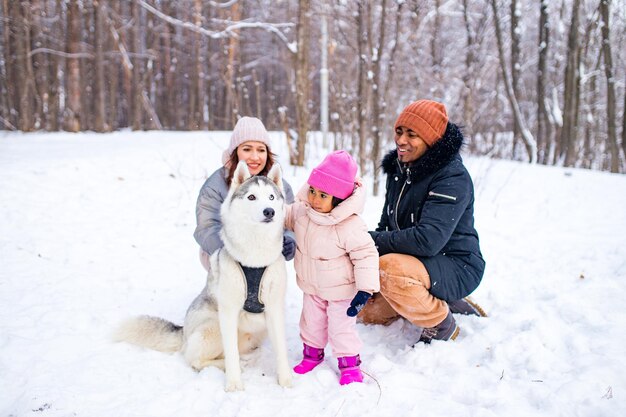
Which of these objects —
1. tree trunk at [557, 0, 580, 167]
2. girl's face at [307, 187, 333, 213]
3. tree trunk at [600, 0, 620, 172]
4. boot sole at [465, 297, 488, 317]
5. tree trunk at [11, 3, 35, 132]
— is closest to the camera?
girl's face at [307, 187, 333, 213]

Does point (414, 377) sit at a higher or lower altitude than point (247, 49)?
lower

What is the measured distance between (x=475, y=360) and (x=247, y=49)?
71.6 feet

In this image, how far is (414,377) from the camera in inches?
88.6

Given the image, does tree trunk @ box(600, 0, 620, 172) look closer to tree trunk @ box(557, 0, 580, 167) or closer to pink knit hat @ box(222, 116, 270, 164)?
tree trunk @ box(557, 0, 580, 167)

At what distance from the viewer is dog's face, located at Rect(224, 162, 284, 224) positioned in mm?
2068

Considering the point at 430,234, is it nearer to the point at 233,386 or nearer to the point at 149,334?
the point at 233,386

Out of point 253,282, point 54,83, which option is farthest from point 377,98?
point 54,83

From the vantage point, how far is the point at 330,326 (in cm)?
236

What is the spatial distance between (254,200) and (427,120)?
51.4 inches

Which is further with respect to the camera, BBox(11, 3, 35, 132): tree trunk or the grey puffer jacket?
BBox(11, 3, 35, 132): tree trunk

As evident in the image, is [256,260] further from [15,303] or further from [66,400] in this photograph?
[15,303]

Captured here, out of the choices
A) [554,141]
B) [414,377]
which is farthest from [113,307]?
[554,141]

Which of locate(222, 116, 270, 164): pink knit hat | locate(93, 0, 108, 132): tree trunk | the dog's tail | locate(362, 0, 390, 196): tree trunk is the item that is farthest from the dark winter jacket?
locate(93, 0, 108, 132): tree trunk

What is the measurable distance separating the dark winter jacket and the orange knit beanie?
0.18 feet
